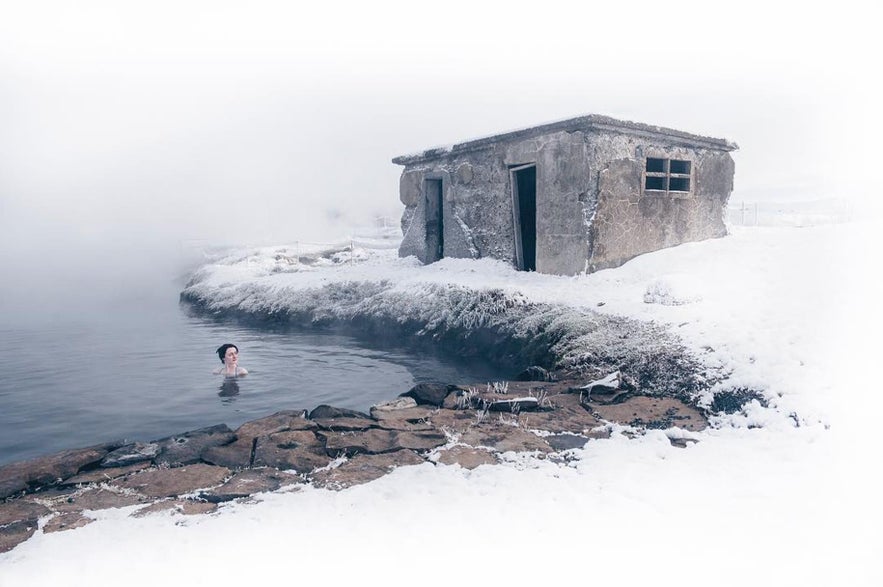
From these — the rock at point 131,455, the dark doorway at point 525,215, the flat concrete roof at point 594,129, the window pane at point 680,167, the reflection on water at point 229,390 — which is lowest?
the reflection on water at point 229,390

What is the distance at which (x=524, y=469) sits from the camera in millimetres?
4336

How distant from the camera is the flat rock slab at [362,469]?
4.19 metres

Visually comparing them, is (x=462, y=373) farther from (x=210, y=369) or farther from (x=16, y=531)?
(x=16, y=531)

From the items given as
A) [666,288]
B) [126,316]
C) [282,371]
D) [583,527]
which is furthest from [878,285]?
[126,316]

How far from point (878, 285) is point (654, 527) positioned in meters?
6.45

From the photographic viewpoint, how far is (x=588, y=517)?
356 cm

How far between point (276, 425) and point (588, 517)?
3352mm

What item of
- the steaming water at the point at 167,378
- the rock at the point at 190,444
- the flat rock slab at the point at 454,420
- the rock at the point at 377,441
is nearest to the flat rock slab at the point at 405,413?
the flat rock slab at the point at 454,420

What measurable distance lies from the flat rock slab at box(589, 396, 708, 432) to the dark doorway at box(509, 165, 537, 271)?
6942 millimetres

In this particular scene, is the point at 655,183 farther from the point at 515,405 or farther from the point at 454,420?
the point at 454,420

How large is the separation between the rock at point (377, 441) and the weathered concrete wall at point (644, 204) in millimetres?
6987

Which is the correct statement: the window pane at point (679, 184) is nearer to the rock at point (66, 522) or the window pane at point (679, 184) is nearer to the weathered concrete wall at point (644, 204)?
the weathered concrete wall at point (644, 204)

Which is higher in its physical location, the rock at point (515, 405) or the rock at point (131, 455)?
the rock at point (515, 405)

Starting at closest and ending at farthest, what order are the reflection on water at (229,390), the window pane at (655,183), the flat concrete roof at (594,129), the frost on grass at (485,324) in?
the frost on grass at (485,324), the reflection on water at (229,390), the flat concrete roof at (594,129), the window pane at (655,183)
